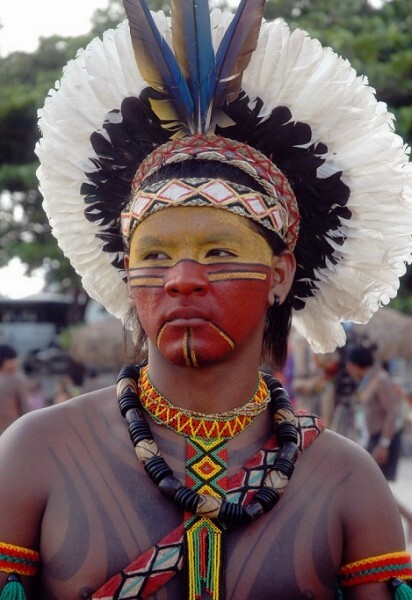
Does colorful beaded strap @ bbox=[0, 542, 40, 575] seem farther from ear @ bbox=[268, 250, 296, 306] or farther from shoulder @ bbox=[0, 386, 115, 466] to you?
ear @ bbox=[268, 250, 296, 306]

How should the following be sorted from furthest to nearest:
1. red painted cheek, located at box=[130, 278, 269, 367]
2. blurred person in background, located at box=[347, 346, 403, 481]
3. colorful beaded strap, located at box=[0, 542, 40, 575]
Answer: blurred person in background, located at box=[347, 346, 403, 481] → red painted cheek, located at box=[130, 278, 269, 367] → colorful beaded strap, located at box=[0, 542, 40, 575]

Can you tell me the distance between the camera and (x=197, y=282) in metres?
2.55

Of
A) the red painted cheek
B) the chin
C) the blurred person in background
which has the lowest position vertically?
the blurred person in background

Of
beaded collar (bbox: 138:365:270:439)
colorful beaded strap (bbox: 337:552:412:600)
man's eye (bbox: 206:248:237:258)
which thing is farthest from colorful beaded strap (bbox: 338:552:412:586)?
man's eye (bbox: 206:248:237:258)

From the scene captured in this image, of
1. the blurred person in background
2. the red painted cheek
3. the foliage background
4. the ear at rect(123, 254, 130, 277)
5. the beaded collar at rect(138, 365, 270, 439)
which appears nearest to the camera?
the red painted cheek

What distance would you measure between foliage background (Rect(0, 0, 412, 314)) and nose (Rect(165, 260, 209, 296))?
16.4 metres

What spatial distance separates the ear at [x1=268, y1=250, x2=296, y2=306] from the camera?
9.24ft

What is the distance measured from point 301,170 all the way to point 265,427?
775 millimetres

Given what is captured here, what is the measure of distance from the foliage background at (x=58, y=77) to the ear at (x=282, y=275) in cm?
1605

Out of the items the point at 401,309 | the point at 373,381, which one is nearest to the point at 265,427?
the point at 373,381

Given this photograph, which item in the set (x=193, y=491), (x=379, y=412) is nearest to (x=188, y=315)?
(x=193, y=491)

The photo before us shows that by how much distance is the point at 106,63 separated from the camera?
9.49ft

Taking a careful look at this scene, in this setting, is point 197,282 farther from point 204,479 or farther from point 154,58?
point 154,58

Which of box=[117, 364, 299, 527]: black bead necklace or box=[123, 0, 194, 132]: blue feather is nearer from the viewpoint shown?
box=[117, 364, 299, 527]: black bead necklace
